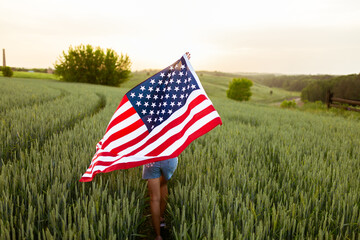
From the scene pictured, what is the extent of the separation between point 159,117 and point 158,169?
49 cm

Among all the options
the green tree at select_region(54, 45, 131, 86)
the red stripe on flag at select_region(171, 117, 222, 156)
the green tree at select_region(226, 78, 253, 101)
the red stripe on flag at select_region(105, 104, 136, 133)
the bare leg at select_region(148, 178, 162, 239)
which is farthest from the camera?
the green tree at select_region(226, 78, 253, 101)

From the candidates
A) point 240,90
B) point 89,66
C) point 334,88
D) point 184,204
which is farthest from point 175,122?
point 240,90

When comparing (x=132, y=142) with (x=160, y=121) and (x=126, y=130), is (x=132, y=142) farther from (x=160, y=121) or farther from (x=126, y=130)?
(x=160, y=121)

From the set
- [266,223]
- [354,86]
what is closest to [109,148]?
[266,223]

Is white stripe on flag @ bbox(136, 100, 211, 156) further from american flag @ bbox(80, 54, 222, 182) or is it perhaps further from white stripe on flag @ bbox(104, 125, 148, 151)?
white stripe on flag @ bbox(104, 125, 148, 151)

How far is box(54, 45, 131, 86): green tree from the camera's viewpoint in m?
42.9

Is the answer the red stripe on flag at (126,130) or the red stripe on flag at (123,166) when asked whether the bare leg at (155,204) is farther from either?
the red stripe on flag at (126,130)

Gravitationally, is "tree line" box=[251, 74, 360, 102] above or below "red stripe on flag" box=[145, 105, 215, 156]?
above

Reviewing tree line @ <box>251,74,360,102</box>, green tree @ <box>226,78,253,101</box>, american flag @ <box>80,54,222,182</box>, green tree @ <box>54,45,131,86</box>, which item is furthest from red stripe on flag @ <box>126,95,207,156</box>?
green tree @ <box>226,78,253,101</box>

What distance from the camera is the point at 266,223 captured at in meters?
1.48

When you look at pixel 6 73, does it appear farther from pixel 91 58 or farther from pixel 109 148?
pixel 109 148

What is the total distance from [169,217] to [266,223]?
0.87 meters

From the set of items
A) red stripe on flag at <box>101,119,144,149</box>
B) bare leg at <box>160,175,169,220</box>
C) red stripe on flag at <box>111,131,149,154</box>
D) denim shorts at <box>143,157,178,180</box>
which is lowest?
bare leg at <box>160,175,169,220</box>

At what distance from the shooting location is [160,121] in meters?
2.00
